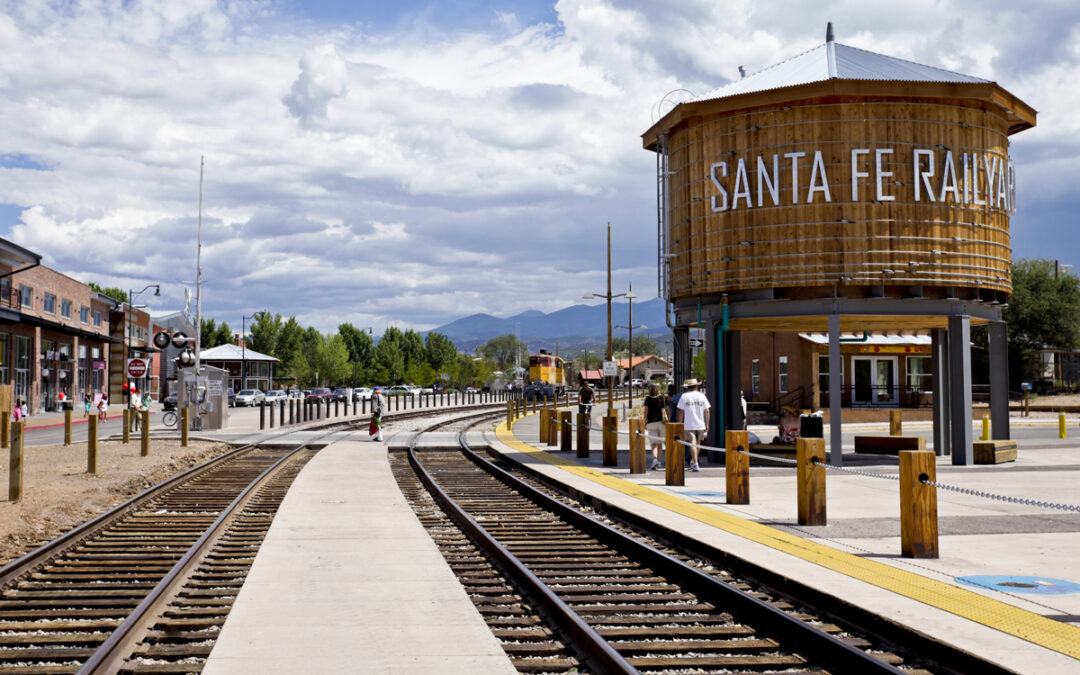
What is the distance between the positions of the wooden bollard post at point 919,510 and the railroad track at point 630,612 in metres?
1.87

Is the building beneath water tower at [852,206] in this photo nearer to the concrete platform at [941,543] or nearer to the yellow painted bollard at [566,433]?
the concrete platform at [941,543]

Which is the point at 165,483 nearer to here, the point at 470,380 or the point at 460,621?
the point at 460,621

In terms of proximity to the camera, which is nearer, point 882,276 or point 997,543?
point 997,543

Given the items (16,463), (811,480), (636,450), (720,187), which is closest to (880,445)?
(720,187)

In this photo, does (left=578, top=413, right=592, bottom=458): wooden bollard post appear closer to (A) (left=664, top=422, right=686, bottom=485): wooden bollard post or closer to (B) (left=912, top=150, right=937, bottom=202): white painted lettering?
(A) (left=664, top=422, right=686, bottom=485): wooden bollard post

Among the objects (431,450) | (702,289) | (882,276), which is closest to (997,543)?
(882,276)

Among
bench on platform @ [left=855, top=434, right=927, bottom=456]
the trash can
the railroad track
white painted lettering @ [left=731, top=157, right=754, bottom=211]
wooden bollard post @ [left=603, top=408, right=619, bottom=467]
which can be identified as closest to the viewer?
the railroad track

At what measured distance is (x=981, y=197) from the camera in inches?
866

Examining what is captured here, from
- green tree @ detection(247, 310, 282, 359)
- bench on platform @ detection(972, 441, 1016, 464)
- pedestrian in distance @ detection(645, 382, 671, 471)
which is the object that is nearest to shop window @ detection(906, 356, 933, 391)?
bench on platform @ detection(972, 441, 1016, 464)

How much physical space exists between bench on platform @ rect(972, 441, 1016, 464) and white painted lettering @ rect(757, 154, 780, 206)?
6.69 meters

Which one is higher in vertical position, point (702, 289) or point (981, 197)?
point (981, 197)

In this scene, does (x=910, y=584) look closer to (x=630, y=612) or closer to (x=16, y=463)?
(x=630, y=612)

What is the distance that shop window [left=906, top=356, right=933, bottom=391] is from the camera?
49.6 meters

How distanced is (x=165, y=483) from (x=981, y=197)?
17.5 meters
